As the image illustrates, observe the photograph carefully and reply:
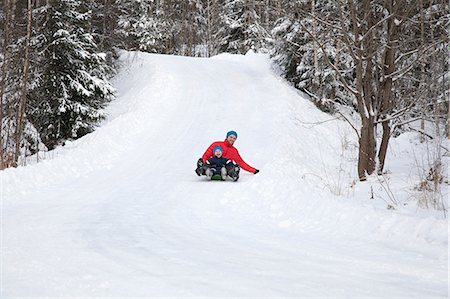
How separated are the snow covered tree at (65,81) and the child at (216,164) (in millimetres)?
8830

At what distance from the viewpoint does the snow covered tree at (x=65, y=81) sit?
50.5 feet

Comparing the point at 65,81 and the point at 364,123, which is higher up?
the point at 65,81

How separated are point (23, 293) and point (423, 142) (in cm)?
1442

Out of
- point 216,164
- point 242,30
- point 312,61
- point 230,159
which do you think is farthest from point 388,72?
point 242,30

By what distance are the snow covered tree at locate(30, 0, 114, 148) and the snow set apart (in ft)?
13.8

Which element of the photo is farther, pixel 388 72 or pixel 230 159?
pixel 388 72

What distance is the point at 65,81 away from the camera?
15914 millimetres

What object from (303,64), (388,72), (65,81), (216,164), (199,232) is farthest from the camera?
(303,64)

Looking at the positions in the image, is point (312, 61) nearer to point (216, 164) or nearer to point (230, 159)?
point (230, 159)

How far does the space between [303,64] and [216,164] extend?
523 inches

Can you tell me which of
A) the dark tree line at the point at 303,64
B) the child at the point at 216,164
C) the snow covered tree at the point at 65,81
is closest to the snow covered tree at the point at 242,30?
the dark tree line at the point at 303,64

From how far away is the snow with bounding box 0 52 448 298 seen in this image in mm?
3055

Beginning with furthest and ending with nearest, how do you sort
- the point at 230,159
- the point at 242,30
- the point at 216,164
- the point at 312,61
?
the point at 242,30 < the point at 312,61 < the point at 230,159 < the point at 216,164

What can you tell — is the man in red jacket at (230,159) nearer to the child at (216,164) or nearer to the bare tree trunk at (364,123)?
the child at (216,164)
